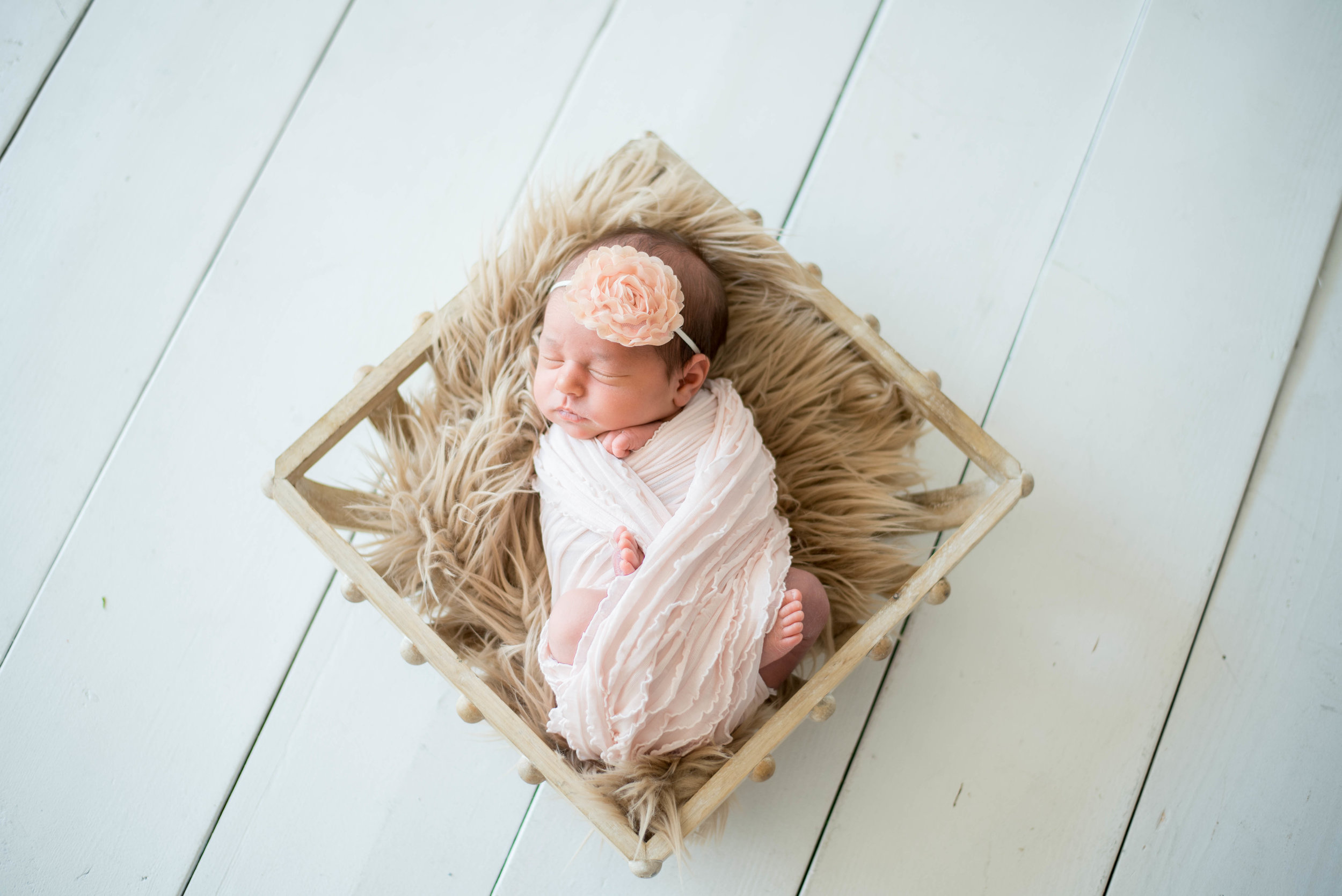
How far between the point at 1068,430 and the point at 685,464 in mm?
670

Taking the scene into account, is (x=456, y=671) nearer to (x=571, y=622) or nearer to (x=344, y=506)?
(x=571, y=622)

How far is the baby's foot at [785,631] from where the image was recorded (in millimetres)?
984

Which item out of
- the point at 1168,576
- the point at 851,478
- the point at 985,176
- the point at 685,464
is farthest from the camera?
the point at 985,176

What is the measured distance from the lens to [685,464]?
1088 mm

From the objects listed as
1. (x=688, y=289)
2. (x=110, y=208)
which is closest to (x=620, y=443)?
(x=688, y=289)

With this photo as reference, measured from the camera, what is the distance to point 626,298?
96cm

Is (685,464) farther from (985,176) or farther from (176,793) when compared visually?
(176,793)

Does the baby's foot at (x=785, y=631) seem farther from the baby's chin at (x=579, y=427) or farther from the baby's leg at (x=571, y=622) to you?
the baby's chin at (x=579, y=427)

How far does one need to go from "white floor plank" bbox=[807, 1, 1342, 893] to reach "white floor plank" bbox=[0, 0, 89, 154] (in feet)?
5.43

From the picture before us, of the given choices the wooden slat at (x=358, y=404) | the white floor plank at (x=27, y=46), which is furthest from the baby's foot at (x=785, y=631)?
the white floor plank at (x=27, y=46)

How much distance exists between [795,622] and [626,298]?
43cm

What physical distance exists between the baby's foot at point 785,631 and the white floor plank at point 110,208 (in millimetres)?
1061

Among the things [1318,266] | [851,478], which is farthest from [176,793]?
[1318,266]

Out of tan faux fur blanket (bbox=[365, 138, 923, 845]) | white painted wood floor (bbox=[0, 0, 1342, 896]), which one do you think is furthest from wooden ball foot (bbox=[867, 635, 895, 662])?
white painted wood floor (bbox=[0, 0, 1342, 896])
